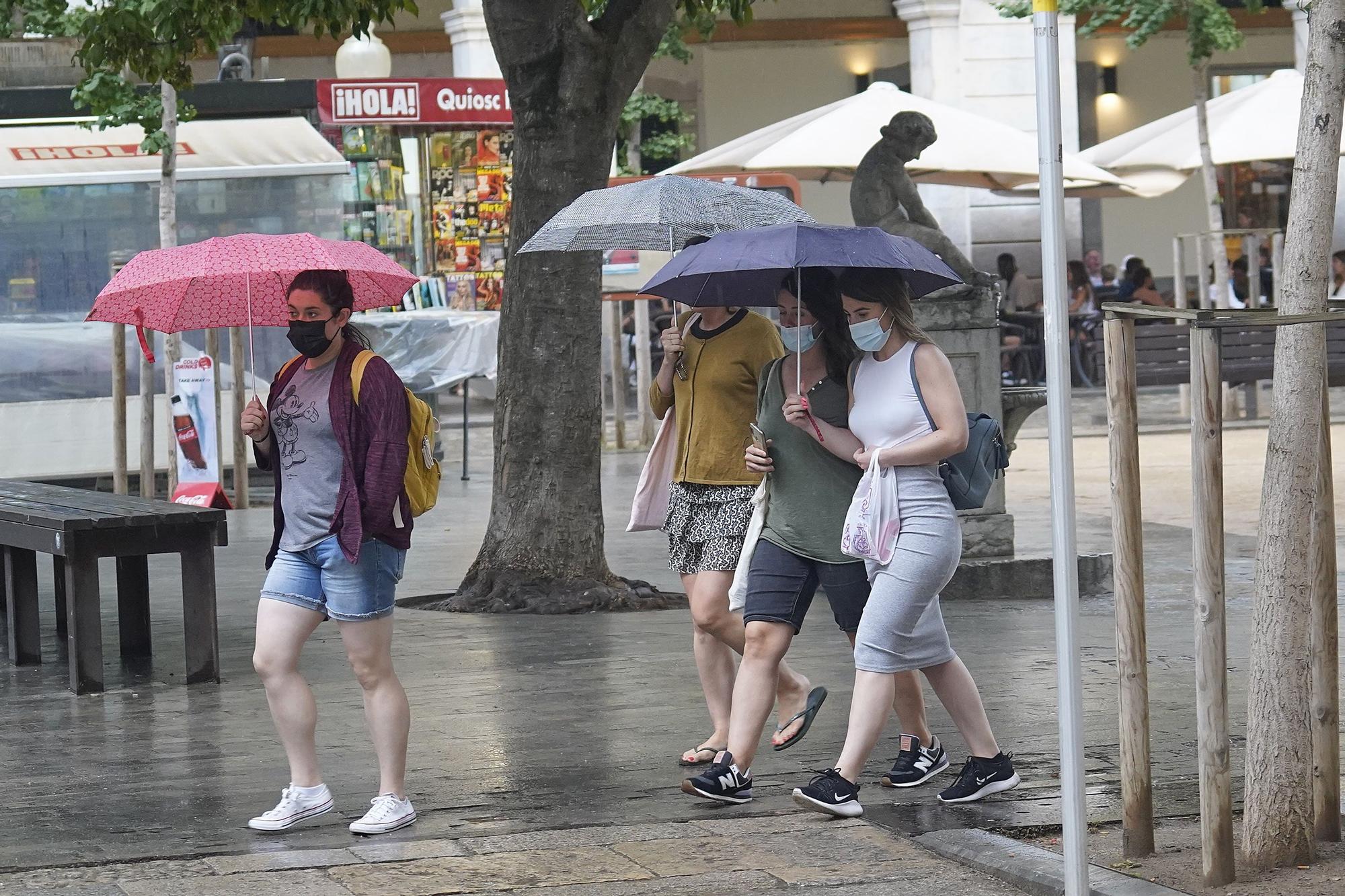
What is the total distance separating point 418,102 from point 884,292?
48.7ft

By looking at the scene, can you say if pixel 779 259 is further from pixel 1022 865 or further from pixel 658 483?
pixel 1022 865

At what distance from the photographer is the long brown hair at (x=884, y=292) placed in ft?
18.8

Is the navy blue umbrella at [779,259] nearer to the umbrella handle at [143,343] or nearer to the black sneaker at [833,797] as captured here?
the black sneaker at [833,797]

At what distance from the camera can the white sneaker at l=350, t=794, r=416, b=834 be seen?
5.64m

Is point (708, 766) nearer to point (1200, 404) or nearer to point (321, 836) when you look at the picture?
point (321, 836)

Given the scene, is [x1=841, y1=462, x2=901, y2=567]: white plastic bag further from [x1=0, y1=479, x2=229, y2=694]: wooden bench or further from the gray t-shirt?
[x1=0, y1=479, x2=229, y2=694]: wooden bench

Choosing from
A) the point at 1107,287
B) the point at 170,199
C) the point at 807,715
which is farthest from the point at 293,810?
the point at 1107,287

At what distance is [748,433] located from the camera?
6.44 meters

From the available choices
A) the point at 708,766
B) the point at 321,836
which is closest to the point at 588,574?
the point at 708,766

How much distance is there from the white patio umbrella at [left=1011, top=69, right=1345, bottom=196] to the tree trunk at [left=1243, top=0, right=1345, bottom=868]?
1507cm

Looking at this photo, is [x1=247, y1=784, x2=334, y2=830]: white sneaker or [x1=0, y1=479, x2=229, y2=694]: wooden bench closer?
[x1=247, y1=784, x2=334, y2=830]: white sneaker

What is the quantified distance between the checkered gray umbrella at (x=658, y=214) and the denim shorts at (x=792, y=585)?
1561 millimetres

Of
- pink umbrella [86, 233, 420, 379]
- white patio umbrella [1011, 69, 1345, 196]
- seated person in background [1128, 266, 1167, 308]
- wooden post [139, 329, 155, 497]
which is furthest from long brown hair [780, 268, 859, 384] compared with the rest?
seated person in background [1128, 266, 1167, 308]

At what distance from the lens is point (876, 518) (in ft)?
18.5
